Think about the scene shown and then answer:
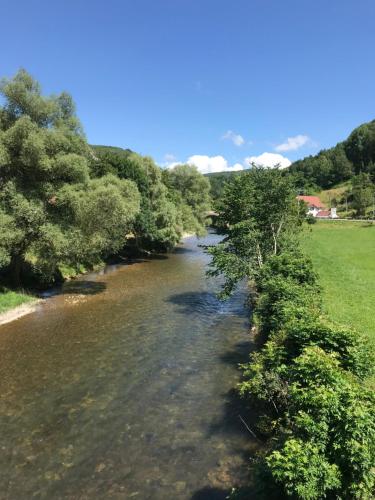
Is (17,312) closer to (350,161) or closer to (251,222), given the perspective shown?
(251,222)

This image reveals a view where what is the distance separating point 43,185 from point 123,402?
20.4m

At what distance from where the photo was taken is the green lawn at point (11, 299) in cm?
2551

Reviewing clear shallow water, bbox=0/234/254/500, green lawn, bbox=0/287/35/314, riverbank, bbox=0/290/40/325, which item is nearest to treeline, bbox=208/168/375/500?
clear shallow water, bbox=0/234/254/500

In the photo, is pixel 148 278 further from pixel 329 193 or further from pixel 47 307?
pixel 329 193

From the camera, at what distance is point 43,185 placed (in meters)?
28.4

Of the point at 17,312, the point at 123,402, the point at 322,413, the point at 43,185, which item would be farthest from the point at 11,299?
the point at 322,413

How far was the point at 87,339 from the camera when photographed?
20.5m

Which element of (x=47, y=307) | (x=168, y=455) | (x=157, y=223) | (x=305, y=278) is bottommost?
(x=168, y=455)

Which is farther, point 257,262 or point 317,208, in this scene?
point 317,208

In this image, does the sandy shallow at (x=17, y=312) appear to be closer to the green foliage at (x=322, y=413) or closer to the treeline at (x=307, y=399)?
the treeline at (x=307, y=399)

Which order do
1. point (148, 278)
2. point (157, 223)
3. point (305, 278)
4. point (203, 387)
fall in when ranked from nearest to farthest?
point (203, 387)
point (305, 278)
point (148, 278)
point (157, 223)

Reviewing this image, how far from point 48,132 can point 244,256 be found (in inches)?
707

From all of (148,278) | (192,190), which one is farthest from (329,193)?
(148,278)

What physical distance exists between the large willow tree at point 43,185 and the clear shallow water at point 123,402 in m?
5.41
